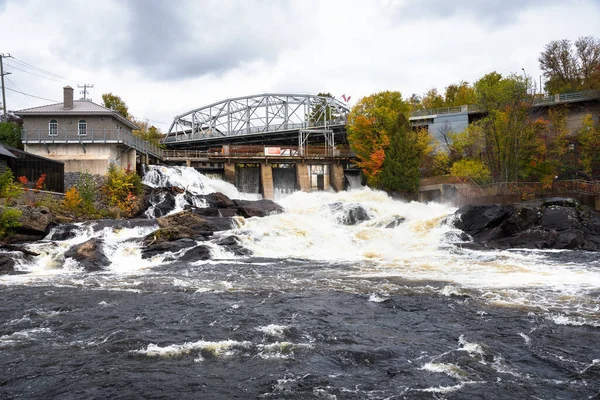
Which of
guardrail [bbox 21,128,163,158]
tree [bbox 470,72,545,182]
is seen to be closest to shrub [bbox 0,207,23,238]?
guardrail [bbox 21,128,163,158]

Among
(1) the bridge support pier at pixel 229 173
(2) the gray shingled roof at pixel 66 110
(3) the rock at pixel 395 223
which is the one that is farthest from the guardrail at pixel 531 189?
(2) the gray shingled roof at pixel 66 110

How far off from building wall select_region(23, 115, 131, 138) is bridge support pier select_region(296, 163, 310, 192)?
74.8 ft

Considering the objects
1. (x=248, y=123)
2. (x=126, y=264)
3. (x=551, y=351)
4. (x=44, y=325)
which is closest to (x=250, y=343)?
(x=44, y=325)

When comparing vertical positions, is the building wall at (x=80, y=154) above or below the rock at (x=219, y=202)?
above

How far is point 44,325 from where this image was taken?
12086 mm

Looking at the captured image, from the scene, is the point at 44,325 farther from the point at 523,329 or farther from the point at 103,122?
the point at 103,122

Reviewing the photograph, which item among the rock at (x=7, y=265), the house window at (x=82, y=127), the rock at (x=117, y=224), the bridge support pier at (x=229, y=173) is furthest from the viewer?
the bridge support pier at (x=229, y=173)

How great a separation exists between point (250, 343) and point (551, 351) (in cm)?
625

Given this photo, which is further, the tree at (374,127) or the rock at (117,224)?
the tree at (374,127)

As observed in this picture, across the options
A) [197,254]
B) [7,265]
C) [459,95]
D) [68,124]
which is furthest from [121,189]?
[459,95]

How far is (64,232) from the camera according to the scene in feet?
90.6

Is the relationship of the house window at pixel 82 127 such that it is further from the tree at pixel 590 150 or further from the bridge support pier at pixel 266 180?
the tree at pixel 590 150

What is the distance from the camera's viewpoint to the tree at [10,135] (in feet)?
142

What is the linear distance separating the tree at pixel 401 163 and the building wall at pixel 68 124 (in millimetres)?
26536
